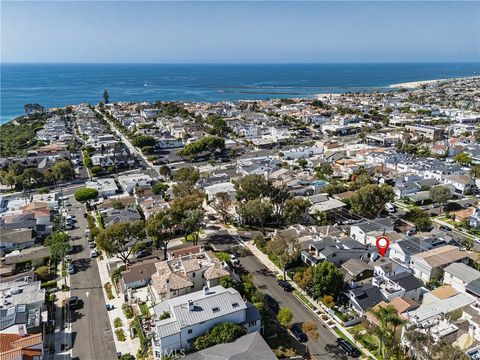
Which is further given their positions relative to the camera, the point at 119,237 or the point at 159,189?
the point at 159,189

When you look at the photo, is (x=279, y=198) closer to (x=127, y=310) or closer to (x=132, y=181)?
(x=127, y=310)

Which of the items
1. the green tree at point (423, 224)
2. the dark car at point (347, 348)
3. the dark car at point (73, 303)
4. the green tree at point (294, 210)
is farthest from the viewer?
the green tree at point (294, 210)

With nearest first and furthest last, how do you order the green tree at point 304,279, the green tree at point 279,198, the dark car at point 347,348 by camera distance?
the dark car at point 347,348, the green tree at point 304,279, the green tree at point 279,198

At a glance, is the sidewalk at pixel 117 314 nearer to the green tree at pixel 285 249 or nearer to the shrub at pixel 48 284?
the shrub at pixel 48 284

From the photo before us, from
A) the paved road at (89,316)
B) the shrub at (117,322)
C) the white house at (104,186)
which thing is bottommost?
the paved road at (89,316)

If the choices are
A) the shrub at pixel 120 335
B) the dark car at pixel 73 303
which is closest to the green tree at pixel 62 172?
the dark car at pixel 73 303

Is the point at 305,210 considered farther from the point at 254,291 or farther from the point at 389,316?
the point at 389,316

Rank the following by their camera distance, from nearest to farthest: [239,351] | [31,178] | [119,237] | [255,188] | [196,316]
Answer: [239,351] < [196,316] < [119,237] < [255,188] < [31,178]

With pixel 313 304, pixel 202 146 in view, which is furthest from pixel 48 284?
pixel 202 146
